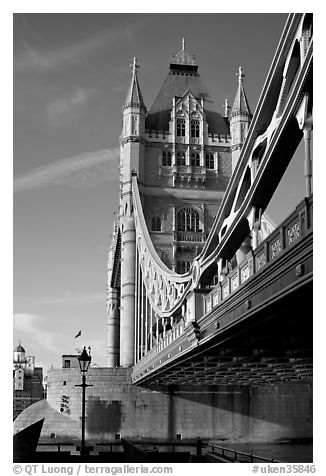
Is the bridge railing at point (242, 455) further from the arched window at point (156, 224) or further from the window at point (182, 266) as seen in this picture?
the arched window at point (156, 224)

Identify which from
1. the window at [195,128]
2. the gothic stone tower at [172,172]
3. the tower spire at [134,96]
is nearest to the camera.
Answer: the gothic stone tower at [172,172]

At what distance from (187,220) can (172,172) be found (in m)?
5.13

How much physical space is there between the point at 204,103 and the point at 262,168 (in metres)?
62.1

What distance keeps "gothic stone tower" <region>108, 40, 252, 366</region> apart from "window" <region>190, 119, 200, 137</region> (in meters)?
0.10

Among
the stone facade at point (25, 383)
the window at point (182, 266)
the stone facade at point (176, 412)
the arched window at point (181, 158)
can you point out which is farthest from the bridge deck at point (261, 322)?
the stone facade at point (25, 383)

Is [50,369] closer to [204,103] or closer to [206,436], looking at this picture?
[206,436]

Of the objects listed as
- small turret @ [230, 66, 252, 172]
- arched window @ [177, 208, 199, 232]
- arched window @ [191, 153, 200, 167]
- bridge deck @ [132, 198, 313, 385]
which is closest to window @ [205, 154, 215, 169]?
arched window @ [191, 153, 200, 167]

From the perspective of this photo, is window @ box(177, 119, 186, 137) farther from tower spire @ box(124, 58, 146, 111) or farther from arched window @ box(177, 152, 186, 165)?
tower spire @ box(124, 58, 146, 111)

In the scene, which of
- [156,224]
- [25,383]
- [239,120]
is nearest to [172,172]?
[156,224]

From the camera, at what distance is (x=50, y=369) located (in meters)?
61.2

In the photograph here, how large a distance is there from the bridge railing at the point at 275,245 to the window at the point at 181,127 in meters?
54.7

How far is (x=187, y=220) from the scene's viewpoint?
2857 inches

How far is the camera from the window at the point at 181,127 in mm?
76312
